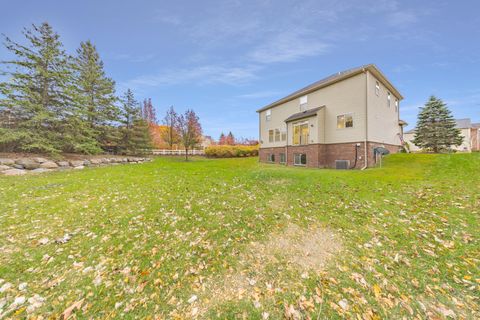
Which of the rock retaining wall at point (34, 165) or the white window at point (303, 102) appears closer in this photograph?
the rock retaining wall at point (34, 165)

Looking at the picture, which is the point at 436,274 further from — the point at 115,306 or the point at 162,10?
the point at 162,10

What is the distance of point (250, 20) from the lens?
12.9 metres

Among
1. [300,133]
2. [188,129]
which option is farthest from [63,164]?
[300,133]

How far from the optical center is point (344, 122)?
42.7 ft

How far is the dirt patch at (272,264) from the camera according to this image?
250 cm

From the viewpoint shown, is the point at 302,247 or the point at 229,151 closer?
the point at 302,247

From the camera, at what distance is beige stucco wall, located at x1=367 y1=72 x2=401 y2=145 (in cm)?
1233

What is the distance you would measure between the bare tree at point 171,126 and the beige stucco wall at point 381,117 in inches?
918

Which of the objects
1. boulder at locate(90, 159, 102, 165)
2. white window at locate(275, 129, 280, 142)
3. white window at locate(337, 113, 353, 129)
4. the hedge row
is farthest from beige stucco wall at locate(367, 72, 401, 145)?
boulder at locate(90, 159, 102, 165)

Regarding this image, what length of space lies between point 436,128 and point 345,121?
64.4ft

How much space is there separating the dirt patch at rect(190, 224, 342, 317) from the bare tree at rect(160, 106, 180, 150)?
85.1 ft

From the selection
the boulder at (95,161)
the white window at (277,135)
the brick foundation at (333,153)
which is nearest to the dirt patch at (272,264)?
the brick foundation at (333,153)

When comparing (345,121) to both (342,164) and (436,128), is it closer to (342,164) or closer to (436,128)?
(342,164)

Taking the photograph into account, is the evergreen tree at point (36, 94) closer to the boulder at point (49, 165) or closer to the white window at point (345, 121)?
the boulder at point (49, 165)
